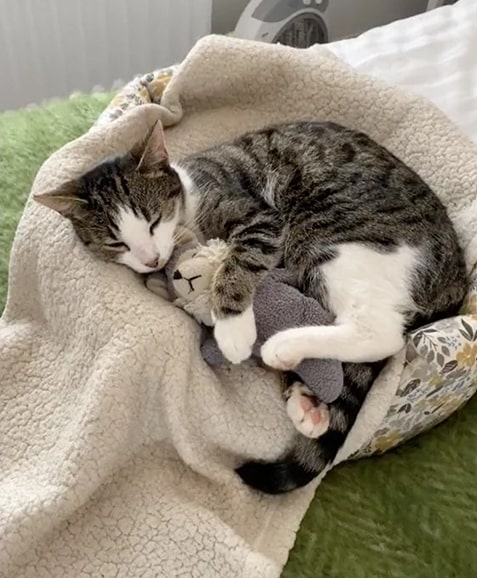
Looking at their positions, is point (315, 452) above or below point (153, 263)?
below

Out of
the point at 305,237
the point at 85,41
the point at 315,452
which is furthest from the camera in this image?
the point at 85,41

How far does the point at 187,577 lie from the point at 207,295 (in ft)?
1.28

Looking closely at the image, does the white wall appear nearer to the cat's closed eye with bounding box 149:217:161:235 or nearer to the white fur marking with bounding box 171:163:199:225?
the white fur marking with bounding box 171:163:199:225

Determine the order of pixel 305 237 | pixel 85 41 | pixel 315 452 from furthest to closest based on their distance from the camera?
pixel 85 41, pixel 305 237, pixel 315 452

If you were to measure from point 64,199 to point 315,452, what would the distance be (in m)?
0.50

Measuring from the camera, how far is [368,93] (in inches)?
62.1

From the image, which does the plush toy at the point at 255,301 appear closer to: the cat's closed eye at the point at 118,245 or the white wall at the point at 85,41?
the cat's closed eye at the point at 118,245

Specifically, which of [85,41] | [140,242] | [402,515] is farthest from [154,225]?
[85,41]

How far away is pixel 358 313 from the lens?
124cm

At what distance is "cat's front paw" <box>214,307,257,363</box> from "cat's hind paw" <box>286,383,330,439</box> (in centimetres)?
10

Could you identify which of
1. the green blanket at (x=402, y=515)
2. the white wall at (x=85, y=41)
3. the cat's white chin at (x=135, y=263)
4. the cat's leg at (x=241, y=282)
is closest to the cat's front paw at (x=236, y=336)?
the cat's leg at (x=241, y=282)

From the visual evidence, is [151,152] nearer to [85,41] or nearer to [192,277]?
[192,277]

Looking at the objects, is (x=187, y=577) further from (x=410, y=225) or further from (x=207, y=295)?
(x=410, y=225)

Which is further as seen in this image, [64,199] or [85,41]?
[85,41]
